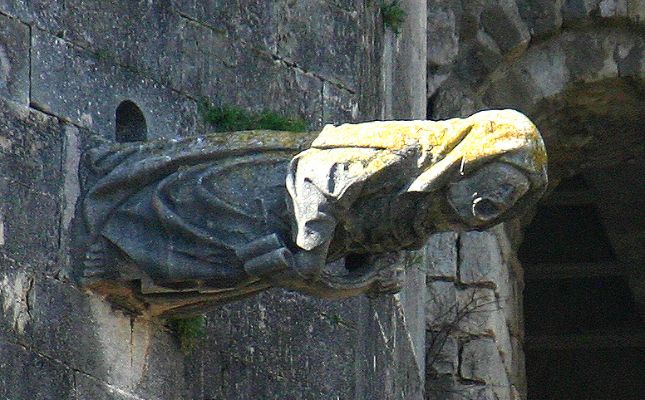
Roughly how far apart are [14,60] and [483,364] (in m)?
4.50

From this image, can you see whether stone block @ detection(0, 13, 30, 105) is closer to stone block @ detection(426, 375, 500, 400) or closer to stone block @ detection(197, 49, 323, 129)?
stone block @ detection(197, 49, 323, 129)

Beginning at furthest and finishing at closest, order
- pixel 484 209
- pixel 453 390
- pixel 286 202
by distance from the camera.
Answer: pixel 453 390 → pixel 286 202 → pixel 484 209

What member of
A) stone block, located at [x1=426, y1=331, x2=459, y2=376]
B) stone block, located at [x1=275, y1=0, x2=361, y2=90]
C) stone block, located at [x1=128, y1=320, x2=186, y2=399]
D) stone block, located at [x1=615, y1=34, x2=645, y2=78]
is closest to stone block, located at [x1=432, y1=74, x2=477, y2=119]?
stone block, located at [x1=615, y1=34, x2=645, y2=78]

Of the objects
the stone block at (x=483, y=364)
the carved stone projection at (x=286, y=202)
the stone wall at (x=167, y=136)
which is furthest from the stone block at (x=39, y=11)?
the stone block at (x=483, y=364)

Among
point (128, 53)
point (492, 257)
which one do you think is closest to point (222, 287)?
point (128, 53)

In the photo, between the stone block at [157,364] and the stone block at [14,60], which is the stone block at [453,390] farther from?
the stone block at [14,60]

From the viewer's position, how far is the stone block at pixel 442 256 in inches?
420

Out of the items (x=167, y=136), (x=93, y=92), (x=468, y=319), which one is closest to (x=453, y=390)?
(x=468, y=319)

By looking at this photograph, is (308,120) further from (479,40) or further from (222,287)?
(479,40)

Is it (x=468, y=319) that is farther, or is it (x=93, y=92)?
(x=468, y=319)

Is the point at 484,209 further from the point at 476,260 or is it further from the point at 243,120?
the point at 476,260

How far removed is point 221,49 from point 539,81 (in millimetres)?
4009

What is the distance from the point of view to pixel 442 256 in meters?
10.7

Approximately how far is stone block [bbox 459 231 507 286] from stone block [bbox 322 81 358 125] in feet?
10.2
